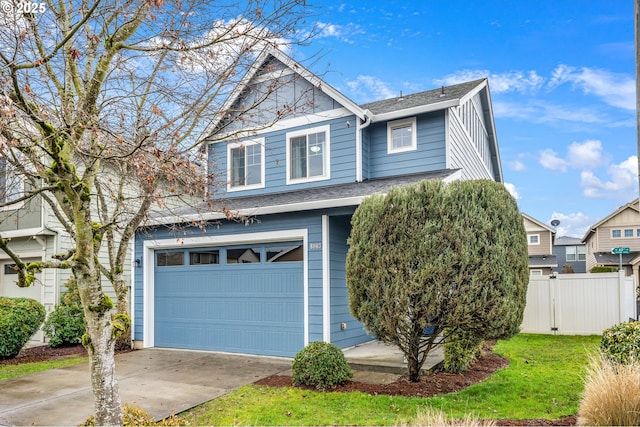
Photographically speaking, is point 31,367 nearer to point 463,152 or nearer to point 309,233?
point 309,233

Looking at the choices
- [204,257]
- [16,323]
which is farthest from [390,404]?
[16,323]

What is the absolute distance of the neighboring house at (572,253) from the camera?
38.6 m

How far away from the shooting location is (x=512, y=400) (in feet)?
19.8

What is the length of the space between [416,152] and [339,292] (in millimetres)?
3751

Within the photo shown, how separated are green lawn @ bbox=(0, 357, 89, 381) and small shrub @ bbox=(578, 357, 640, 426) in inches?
359

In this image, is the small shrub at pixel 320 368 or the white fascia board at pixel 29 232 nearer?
the small shrub at pixel 320 368

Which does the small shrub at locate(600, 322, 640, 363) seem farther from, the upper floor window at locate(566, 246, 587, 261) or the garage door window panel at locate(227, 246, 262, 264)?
the upper floor window at locate(566, 246, 587, 261)

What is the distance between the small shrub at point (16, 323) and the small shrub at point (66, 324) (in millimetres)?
837

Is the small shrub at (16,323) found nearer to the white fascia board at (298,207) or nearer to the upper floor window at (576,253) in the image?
the white fascia board at (298,207)

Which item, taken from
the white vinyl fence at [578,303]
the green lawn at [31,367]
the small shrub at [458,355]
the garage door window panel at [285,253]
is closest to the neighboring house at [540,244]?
the white vinyl fence at [578,303]

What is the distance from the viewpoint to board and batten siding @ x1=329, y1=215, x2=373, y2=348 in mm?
9477

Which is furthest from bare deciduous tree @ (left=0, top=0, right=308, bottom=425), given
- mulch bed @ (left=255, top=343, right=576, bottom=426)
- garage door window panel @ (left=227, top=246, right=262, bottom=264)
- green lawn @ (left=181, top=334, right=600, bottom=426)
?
garage door window panel @ (left=227, top=246, right=262, bottom=264)

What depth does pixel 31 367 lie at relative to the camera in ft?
30.5

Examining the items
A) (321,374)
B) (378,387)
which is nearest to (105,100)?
(321,374)
